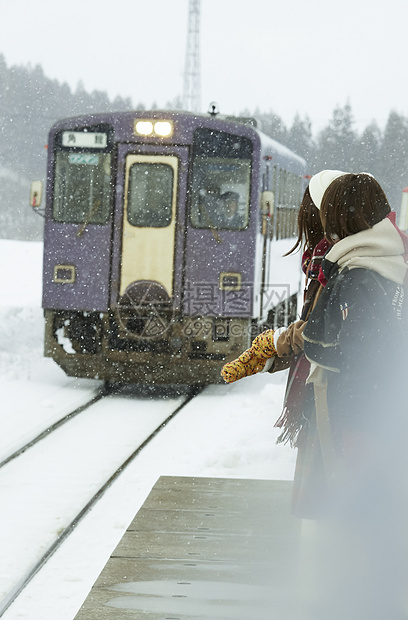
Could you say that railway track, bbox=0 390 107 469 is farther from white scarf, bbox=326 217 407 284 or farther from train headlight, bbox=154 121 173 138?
white scarf, bbox=326 217 407 284

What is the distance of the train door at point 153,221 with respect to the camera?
10.7 meters

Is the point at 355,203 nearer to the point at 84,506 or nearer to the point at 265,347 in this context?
the point at 265,347

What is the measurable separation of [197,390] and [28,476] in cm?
509

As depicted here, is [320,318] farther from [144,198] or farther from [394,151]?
[394,151]

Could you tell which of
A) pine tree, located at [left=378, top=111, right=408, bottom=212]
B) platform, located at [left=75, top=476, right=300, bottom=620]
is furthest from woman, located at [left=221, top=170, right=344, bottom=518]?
pine tree, located at [left=378, top=111, right=408, bottom=212]

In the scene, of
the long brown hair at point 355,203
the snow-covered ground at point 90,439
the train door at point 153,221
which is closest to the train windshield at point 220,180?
the train door at point 153,221

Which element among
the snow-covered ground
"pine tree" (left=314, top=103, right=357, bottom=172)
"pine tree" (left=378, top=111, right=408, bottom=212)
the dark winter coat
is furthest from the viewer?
"pine tree" (left=314, top=103, right=357, bottom=172)

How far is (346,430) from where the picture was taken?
286cm

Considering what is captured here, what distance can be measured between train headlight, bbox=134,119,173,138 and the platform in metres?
6.94

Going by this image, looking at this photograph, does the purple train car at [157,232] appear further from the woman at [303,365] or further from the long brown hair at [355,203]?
the long brown hair at [355,203]

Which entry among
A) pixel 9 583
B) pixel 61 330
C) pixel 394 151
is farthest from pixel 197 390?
pixel 394 151

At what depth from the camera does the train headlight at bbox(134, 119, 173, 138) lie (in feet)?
35.1

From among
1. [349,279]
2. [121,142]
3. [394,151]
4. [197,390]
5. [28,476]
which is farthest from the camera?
[394,151]

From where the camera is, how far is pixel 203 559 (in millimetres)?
3396
